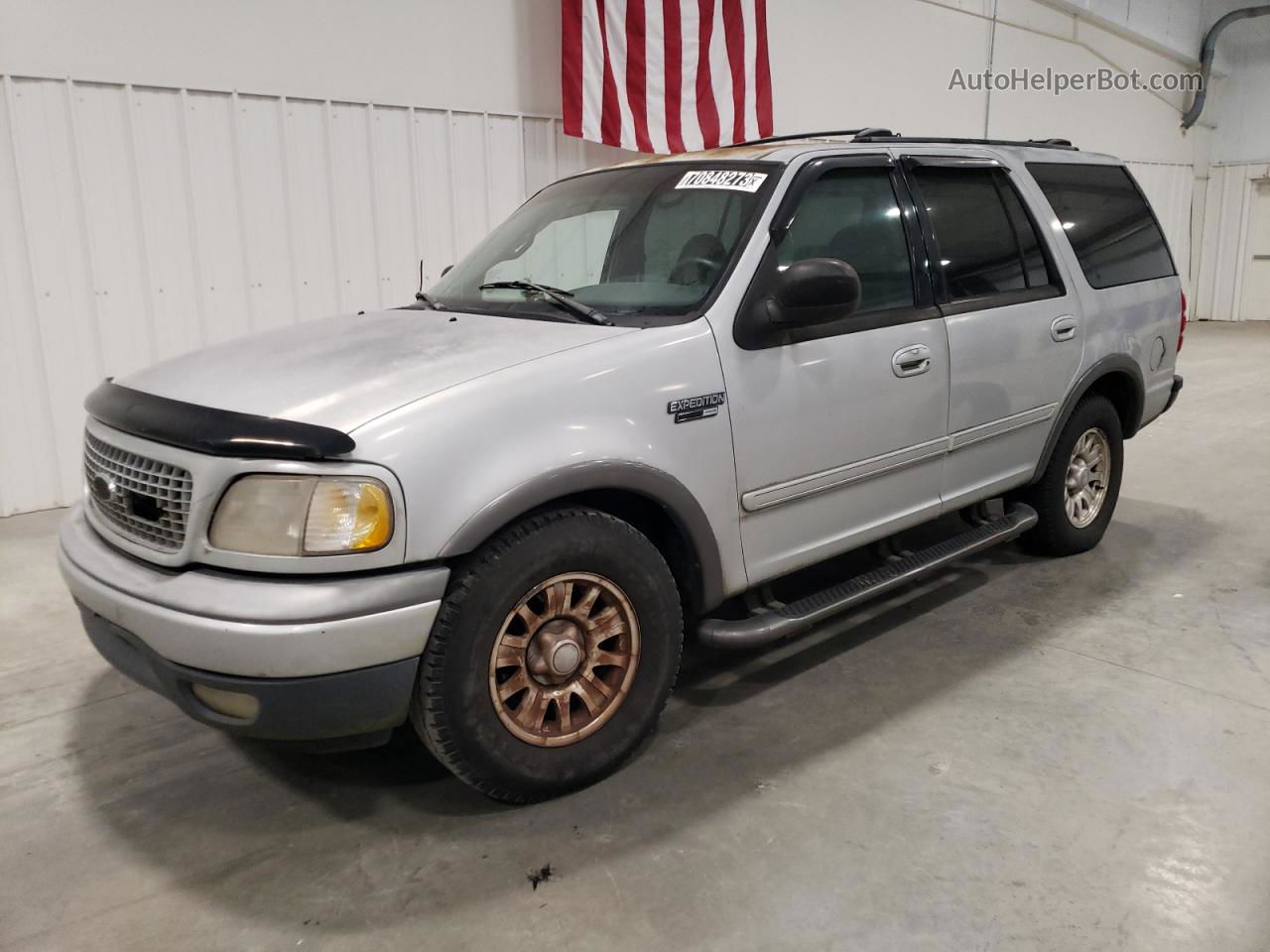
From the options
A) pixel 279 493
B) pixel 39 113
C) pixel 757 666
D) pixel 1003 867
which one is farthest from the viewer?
pixel 39 113

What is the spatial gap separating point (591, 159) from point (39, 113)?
3.77 m

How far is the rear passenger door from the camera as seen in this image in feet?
11.1

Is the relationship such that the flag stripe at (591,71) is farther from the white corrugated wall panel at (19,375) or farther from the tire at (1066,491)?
the tire at (1066,491)

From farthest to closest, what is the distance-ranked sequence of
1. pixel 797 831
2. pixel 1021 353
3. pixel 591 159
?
pixel 591 159
pixel 1021 353
pixel 797 831

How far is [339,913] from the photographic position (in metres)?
2.12

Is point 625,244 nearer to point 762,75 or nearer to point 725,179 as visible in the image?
point 725,179

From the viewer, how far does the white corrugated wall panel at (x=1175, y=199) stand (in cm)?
1485

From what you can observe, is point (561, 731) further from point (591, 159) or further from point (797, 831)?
point (591, 159)

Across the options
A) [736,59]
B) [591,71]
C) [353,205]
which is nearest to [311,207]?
[353,205]

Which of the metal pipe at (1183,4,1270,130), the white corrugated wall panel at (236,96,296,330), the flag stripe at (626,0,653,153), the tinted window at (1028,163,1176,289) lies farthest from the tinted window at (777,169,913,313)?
the metal pipe at (1183,4,1270,130)

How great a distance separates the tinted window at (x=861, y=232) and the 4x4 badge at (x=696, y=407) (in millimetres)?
573

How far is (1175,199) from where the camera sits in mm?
15531

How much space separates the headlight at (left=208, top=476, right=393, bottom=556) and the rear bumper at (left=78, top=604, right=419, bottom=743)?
280 millimetres

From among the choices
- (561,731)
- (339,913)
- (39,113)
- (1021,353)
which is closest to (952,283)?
(1021,353)
